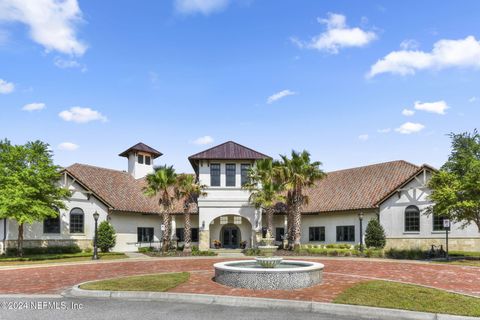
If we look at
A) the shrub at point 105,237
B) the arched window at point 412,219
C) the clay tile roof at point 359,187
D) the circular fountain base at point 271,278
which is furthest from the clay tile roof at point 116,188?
the circular fountain base at point 271,278

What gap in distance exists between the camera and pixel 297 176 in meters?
33.5

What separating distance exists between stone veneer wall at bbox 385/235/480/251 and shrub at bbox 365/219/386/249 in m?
0.88

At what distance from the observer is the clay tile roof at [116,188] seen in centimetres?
3706

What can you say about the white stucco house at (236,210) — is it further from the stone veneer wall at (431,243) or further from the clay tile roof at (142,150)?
the clay tile roof at (142,150)

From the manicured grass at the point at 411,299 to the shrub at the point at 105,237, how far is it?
2511 cm

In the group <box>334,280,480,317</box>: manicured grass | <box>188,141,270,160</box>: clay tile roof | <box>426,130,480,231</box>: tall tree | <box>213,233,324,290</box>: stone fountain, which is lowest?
<box>334,280,480,317</box>: manicured grass

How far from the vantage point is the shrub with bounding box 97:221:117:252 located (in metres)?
34.7

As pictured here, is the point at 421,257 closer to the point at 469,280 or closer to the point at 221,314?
the point at 469,280

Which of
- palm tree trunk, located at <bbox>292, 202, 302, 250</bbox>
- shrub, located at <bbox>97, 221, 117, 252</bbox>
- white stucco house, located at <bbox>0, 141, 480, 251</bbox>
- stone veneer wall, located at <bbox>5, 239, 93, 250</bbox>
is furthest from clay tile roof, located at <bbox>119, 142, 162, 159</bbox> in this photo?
palm tree trunk, located at <bbox>292, 202, 302, 250</bbox>

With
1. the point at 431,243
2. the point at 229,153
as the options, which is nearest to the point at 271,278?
the point at 431,243

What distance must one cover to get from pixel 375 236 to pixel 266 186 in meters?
9.40

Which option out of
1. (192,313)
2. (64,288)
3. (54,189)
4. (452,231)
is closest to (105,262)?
(54,189)

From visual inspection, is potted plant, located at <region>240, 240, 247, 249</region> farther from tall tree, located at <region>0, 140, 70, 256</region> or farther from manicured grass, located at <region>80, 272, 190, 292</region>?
manicured grass, located at <region>80, 272, 190, 292</region>

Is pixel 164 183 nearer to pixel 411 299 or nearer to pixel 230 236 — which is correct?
pixel 230 236
